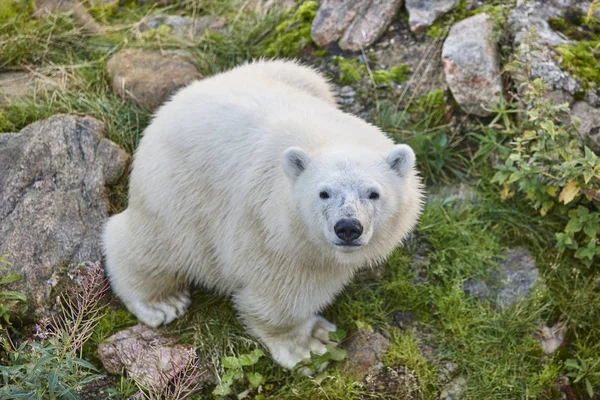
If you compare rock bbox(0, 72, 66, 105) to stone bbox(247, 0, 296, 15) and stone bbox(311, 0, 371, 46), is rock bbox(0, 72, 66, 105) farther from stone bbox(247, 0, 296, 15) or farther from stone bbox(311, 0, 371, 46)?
stone bbox(311, 0, 371, 46)

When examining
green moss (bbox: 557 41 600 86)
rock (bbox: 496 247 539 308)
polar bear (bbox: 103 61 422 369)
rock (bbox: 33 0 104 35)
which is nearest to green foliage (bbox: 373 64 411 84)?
polar bear (bbox: 103 61 422 369)

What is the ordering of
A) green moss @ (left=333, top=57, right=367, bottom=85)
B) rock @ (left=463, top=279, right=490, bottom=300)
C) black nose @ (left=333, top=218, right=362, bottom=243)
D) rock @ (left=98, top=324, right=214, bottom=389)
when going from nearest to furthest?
black nose @ (left=333, top=218, right=362, bottom=243) < rock @ (left=98, top=324, right=214, bottom=389) < rock @ (left=463, top=279, right=490, bottom=300) < green moss @ (left=333, top=57, right=367, bottom=85)

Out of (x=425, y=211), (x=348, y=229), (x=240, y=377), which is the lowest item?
(x=240, y=377)

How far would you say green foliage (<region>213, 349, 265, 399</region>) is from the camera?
14.7 feet

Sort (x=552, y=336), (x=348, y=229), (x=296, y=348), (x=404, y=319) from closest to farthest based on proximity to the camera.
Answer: (x=348, y=229), (x=296, y=348), (x=552, y=336), (x=404, y=319)

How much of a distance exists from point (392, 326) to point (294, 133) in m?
1.66

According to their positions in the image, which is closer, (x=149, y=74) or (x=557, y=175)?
(x=557, y=175)

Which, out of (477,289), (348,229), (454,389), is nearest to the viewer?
(348,229)

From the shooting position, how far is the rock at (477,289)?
5.04m

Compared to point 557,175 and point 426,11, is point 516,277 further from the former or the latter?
point 426,11

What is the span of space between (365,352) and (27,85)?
3.69 meters

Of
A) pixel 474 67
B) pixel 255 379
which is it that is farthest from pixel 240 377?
pixel 474 67

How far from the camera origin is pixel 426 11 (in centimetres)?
605

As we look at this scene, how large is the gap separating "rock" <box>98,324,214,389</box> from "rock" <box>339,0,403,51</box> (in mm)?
3109
